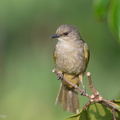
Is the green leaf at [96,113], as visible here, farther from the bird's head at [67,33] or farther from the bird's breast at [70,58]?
the bird's head at [67,33]

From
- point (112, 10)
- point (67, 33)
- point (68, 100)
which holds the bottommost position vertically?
point (68, 100)

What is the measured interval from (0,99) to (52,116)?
1.42 metres

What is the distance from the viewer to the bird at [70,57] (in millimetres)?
5973

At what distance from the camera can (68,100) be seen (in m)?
6.34

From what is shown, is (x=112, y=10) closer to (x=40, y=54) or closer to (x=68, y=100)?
(x=68, y=100)

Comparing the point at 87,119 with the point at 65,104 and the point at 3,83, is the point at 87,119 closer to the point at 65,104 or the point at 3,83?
the point at 65,104

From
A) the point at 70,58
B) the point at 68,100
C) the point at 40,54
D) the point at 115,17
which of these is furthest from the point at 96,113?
the point at 40,54

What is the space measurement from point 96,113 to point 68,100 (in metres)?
2.36

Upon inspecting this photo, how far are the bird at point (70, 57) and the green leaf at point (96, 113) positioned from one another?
192 centimetres

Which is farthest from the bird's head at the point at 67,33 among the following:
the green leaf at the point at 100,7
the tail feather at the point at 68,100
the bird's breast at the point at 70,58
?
the green leaf at the point at 100,7

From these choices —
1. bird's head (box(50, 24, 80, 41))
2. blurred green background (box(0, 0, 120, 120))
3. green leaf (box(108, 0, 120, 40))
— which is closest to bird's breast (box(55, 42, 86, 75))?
bird's head (box(50, 24, 80, 41))

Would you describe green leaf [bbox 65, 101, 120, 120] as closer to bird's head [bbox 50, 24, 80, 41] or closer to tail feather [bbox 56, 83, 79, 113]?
tail feather [bbox 56, 83, 79, 113]

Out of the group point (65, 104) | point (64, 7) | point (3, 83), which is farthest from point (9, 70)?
point (65, 104)

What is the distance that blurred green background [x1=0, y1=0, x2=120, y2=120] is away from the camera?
8.30 m
